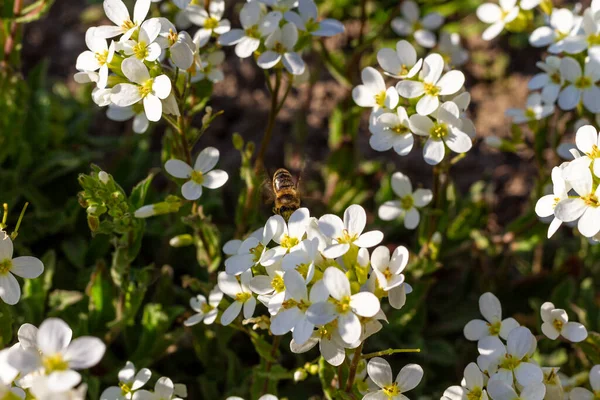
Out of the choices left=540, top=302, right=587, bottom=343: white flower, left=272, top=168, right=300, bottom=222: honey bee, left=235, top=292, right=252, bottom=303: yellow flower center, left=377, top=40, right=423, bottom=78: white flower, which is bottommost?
left=540, top=302, right=587, bottom=343: white flower

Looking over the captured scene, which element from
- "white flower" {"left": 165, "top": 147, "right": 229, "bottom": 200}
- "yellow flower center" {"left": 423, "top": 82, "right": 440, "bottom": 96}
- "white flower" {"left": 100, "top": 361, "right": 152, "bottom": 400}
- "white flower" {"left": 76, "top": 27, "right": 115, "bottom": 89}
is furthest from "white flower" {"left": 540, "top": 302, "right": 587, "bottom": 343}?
"white flower" {"left": 76, "top": 27, "right": 115, "bottom": 89}

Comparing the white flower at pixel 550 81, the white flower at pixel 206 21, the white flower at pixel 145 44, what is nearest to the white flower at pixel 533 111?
the white flower at pixel 550 81

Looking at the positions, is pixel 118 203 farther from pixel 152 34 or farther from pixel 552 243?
pixel 552 243

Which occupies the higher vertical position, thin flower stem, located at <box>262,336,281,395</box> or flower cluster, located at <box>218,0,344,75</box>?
flower cluster, located at <box>218,0,344,75</box>

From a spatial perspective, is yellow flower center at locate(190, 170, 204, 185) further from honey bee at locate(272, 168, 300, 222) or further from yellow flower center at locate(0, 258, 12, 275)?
yellow flower center at locate(0, 258, 12, 275)

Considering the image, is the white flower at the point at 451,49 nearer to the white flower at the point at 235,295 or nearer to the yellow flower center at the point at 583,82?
the yellow flower center at the point at 583,82

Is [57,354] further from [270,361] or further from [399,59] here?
[399,59]
